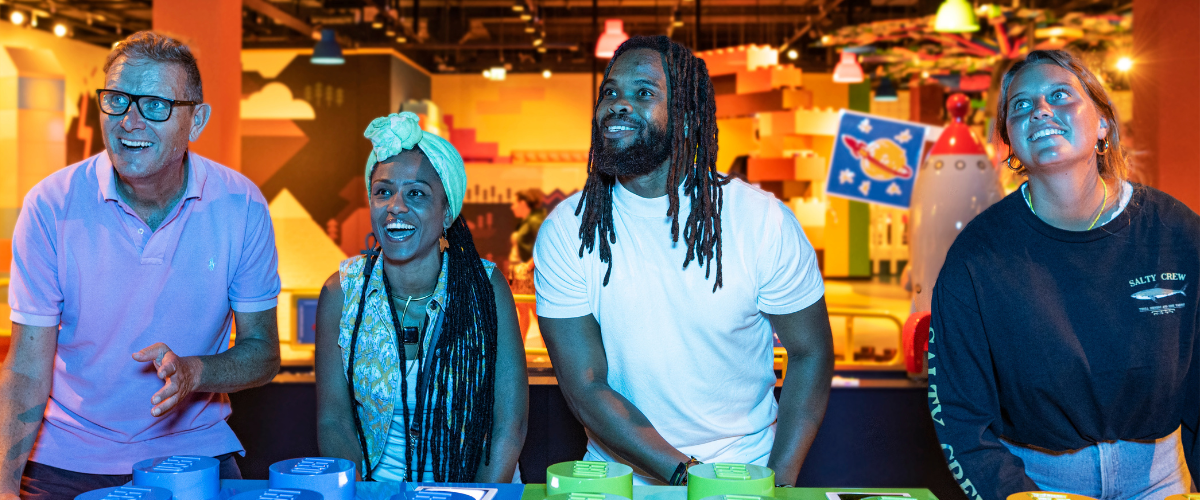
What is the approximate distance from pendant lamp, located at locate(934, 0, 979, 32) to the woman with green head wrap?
514cm

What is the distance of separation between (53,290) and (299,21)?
9619 mm

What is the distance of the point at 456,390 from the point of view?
1.98 m

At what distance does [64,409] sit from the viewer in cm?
191

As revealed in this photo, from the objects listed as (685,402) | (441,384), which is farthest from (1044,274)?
(441,384)

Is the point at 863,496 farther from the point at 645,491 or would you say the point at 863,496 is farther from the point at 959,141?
the point at 959,141

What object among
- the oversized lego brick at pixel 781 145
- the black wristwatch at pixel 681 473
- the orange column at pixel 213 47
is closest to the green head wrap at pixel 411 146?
the black wristwatch at pixel 681 473

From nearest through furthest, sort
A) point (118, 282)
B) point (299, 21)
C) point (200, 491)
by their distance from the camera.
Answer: point (200, 491) → point (118, 282) → point (299, 21)

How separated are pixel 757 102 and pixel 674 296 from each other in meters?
7.78

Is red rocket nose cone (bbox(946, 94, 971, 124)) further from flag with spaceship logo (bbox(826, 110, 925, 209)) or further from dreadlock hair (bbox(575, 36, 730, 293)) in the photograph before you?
dreadlock hair (bbox(575, 36, 730, 293))

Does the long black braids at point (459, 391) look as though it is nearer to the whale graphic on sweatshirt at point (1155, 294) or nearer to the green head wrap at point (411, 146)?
the green head wrap at point (411, 146)

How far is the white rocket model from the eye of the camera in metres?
3.46

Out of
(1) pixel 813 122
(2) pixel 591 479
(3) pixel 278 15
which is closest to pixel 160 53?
(2) pixel 591 479

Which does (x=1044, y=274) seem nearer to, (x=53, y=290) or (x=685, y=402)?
(x=685, y=402)

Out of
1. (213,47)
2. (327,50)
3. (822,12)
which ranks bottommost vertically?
(213,47)
